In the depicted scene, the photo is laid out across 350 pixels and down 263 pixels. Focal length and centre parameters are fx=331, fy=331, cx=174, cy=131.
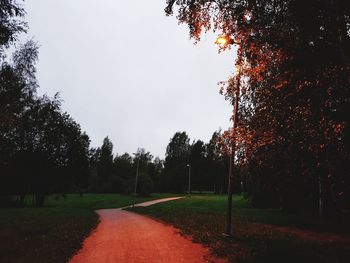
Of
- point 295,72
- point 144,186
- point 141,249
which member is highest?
point 295,72

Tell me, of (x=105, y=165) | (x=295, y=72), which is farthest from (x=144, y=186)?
(x=295, y=72)

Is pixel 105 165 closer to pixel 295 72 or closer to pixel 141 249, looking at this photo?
pixel 141 249

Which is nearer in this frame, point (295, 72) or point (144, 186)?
point (295, 72)

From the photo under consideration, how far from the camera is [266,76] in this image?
11.7 m

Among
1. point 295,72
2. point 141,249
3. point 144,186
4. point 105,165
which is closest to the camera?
point 295,72

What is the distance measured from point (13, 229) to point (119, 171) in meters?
106

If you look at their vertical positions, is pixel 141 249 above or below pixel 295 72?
below

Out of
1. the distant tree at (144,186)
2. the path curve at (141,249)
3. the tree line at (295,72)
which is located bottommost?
the path curve at (141,249)

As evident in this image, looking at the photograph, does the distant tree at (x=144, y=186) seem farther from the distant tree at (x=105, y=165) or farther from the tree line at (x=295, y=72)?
the tree line at (x=295, y=72)

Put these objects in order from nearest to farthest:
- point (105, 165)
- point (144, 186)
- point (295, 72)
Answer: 1. point (295, 72)
2. point (144, 186)
3. point (105, 165)

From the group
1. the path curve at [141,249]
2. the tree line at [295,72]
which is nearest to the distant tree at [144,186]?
the path curve at [141,249]

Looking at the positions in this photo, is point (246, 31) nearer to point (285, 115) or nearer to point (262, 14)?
point (262, 14)

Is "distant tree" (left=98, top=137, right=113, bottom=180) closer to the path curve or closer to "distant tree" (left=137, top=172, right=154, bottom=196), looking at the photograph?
"distant tree" (left=137, top=172, right=154, bottom=196)

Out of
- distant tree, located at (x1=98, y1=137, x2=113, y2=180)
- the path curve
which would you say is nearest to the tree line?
the path curve
